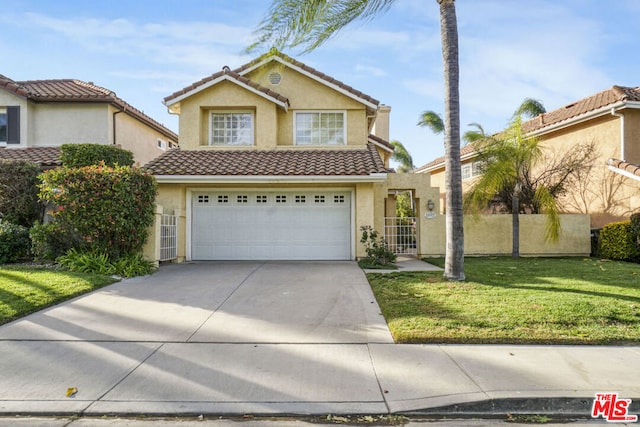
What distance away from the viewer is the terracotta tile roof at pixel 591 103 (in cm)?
1422

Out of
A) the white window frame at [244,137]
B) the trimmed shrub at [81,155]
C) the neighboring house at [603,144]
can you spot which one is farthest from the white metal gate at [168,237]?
the neighboring house at [603,144]

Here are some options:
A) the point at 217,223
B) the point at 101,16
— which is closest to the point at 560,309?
the point at 217,223

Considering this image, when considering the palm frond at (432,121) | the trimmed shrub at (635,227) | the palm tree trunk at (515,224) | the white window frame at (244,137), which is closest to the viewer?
the trimmed shrub at (635,227)

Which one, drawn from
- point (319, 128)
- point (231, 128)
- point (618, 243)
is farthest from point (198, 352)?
point (618, 243)

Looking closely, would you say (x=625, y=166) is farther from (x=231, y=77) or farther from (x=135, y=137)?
(x=135, y=137)

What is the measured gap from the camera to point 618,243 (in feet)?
44.1

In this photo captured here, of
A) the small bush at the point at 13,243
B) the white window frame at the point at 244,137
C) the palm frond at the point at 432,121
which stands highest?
the palm frond at the point at 432,121

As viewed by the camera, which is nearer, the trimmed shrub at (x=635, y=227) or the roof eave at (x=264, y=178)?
the roof eave at (x=264, y=178)

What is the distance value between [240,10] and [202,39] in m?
1.27

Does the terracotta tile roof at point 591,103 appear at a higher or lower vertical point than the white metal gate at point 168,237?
higher

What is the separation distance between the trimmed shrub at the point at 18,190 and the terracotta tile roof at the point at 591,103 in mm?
18777

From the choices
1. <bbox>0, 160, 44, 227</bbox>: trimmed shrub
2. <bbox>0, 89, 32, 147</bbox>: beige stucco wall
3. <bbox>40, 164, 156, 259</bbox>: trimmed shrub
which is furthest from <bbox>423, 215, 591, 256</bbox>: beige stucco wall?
<bbox>0, 89, 32, 147</bbox>: beige stucco wall

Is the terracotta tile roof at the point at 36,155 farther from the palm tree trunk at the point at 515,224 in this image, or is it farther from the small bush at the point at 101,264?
the palm tree trunk at the point at 515,224

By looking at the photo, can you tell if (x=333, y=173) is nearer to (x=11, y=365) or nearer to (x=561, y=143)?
(x=11, y=365)
